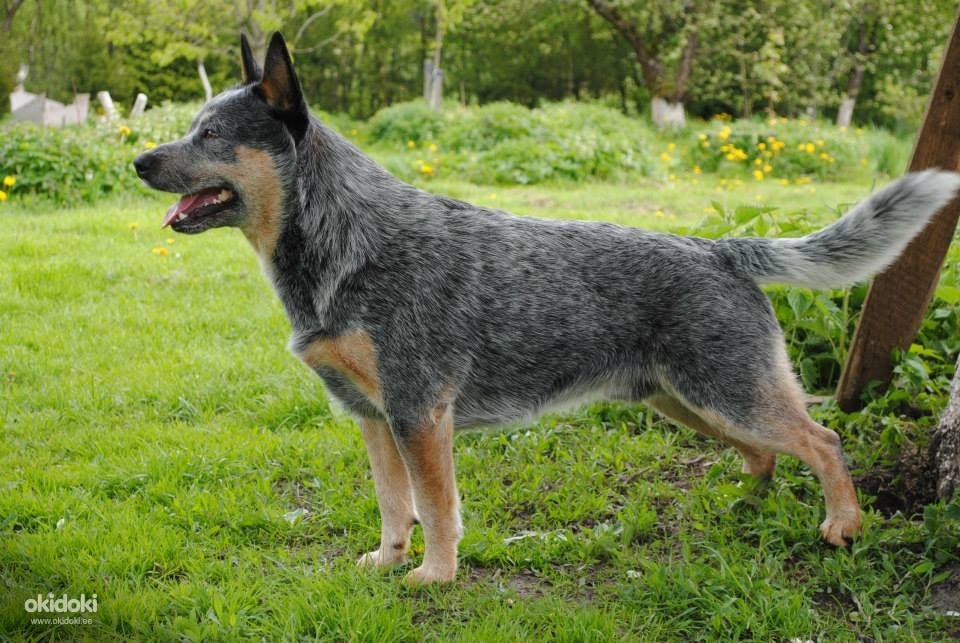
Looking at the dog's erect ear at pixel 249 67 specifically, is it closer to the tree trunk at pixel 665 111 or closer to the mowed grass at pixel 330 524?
the mowed grass at pixel 330 524

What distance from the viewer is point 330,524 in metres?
4.11

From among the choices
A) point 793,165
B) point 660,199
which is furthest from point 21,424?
point 793,165

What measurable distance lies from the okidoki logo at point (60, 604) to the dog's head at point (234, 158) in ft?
4.73

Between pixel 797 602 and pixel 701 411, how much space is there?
Answer: 0.80 m

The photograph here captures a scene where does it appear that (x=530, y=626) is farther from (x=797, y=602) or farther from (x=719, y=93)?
(x=719, y=93)

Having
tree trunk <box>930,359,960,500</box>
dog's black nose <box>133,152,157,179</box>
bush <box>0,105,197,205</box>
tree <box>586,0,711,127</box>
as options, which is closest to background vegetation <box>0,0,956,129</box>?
tree <box>586,0,711,127</box>

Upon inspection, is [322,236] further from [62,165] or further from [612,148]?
[612,148]

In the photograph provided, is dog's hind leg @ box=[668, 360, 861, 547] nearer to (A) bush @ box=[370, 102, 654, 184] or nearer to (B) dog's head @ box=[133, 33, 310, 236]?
(B) dog's head @ box=[133, 33, 310, 236]

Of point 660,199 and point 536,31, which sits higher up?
point 536,31

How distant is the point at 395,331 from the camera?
3.47 m

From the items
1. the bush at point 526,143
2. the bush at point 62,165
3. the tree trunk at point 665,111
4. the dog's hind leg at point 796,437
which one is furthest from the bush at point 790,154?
the dog's hind leg at point 796,437

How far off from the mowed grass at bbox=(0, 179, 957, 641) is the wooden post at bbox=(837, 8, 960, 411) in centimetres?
66

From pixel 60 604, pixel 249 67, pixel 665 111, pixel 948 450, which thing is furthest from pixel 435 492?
pixel 665 111

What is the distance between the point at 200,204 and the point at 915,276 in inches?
129
